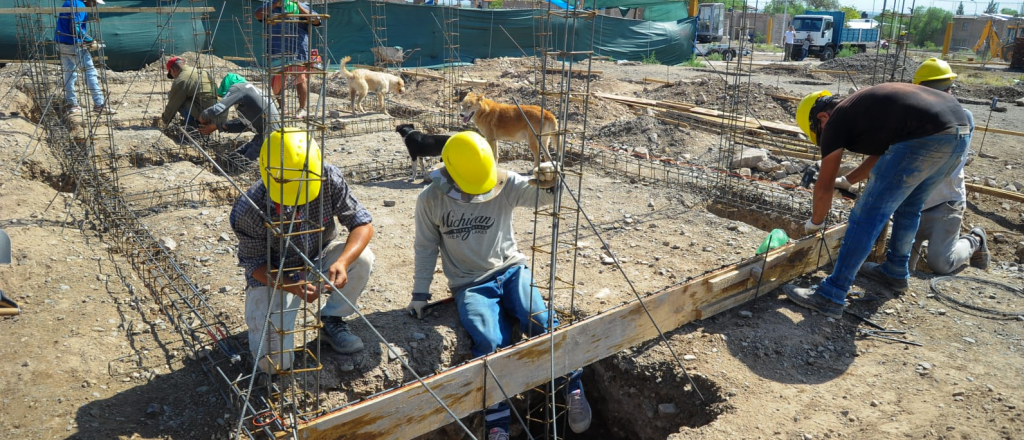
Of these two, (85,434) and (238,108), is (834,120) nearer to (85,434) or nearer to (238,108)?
(85,434)

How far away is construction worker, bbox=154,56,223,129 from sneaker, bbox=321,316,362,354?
5636 millimetres

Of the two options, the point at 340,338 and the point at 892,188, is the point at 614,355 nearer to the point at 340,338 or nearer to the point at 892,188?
the point at 340,338

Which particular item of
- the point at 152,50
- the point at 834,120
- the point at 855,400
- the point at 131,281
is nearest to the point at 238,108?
the point at 131,281

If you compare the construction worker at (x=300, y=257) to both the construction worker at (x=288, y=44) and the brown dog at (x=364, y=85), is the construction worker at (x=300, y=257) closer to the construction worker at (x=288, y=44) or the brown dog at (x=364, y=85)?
the construction worker at (x=288, y=44)

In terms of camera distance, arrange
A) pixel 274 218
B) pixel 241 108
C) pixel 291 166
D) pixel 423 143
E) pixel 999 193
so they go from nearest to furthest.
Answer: pixel 291 166 → pixel 274 218 → pixel 999 193 → pixel 423 143 → pixel 241 108

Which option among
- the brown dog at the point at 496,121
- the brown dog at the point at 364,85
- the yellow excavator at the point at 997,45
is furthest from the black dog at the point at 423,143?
the yellow excavator at the point at 997,45

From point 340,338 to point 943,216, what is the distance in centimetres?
400

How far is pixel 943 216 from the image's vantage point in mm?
4855

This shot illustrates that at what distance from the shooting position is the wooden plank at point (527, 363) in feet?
10.2

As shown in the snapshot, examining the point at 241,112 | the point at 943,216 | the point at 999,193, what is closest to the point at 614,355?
the point at 943,216

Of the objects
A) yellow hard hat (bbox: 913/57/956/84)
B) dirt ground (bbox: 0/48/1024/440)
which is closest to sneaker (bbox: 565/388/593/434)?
dirt ground (bbox: 0/48/1024/440)

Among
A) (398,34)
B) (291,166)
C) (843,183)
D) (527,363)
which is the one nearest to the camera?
(291,166)

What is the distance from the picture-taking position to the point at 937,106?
3.87m

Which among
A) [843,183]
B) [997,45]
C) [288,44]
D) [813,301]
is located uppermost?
[997,45]
